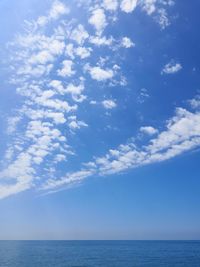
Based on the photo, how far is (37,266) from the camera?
207 feet

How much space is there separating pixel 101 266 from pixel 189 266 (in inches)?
759

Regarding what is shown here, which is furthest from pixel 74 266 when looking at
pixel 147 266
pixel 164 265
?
pixel 164 265

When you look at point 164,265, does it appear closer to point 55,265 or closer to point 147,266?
point 147,266

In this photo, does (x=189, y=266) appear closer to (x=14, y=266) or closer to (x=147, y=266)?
(x=147, y=266)

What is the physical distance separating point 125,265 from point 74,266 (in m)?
11.6

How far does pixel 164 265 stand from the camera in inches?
2571

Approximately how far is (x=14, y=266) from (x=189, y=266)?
3861 centimetres

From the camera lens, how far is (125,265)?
65250mm

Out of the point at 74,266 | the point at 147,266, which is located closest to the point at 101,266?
the point at 74,266

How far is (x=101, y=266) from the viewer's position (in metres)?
62.7

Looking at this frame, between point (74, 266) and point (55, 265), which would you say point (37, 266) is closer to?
point (55, 265)

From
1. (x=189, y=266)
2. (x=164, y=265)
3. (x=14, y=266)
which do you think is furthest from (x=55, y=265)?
(x=189, y=266)

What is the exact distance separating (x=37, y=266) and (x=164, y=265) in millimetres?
28457

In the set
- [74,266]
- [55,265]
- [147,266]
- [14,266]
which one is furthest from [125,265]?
[14,266]
